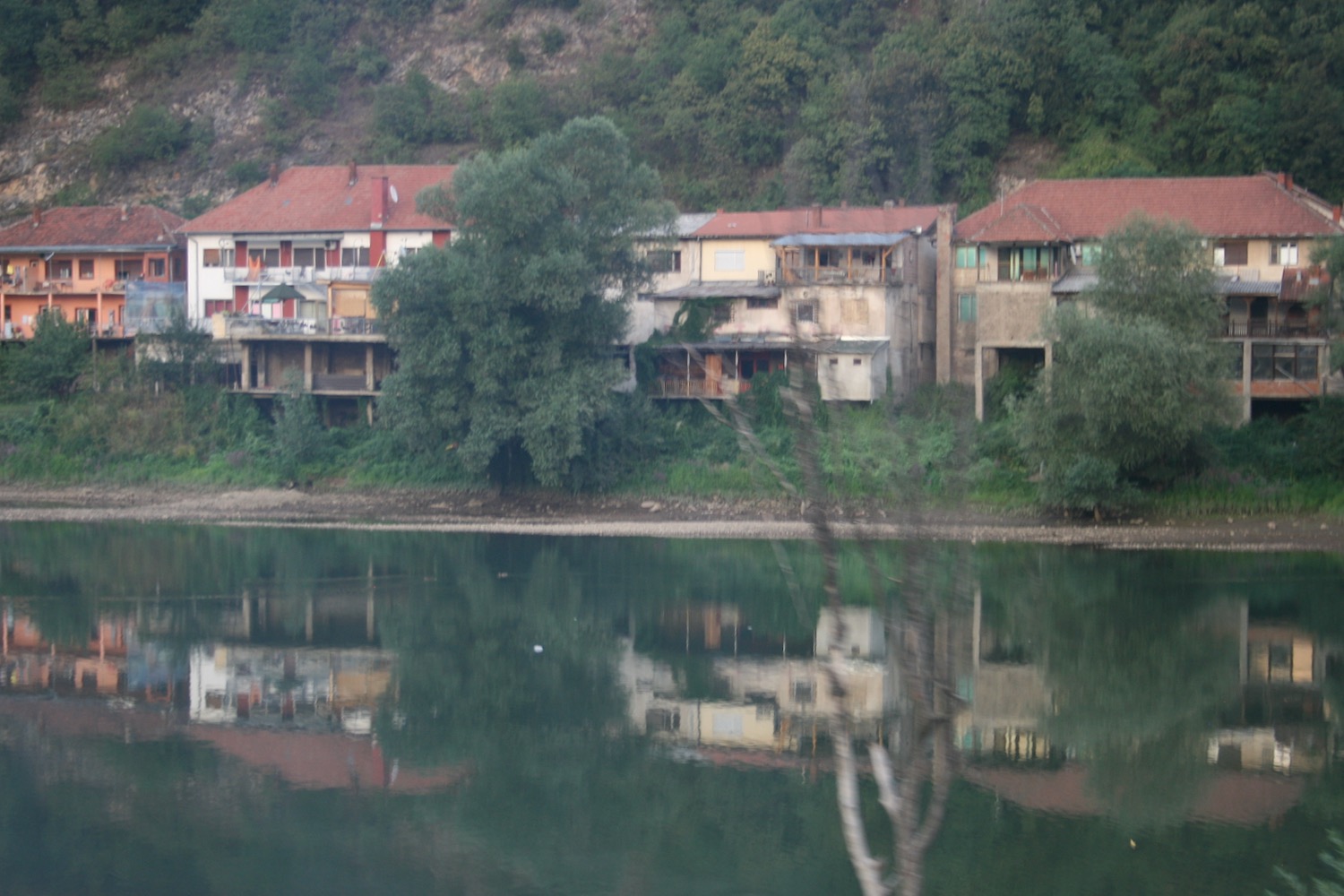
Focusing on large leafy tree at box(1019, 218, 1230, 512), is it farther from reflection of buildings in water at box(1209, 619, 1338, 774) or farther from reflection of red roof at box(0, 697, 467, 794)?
reflection of red roof at box(0, 697, 467, 794)

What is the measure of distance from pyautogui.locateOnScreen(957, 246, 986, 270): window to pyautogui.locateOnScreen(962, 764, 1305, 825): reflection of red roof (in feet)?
75.3

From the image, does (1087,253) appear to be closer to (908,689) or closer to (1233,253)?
(1233,253)

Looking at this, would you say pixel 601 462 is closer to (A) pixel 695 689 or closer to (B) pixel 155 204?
(A) pixel 695 689

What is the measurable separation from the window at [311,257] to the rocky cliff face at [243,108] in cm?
1183

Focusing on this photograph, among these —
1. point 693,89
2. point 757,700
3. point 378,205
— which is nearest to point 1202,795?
point 757,700

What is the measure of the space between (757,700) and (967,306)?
20899 millimetres

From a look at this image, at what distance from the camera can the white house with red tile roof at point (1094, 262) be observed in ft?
119

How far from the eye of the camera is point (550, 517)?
123 ft

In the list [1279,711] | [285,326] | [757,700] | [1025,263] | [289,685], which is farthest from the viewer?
[285,326]

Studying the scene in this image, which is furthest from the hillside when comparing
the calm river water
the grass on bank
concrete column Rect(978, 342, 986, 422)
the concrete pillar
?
the calm river water

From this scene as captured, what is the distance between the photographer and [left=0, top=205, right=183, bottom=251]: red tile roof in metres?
47.4

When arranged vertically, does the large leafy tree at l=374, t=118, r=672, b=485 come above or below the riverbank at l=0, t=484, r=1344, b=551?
above

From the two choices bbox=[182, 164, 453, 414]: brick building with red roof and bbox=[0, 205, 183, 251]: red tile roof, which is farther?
bbox=[0, 205, 183, 251]: red tile roof

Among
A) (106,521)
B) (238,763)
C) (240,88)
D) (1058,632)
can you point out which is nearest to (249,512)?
(106,521)
